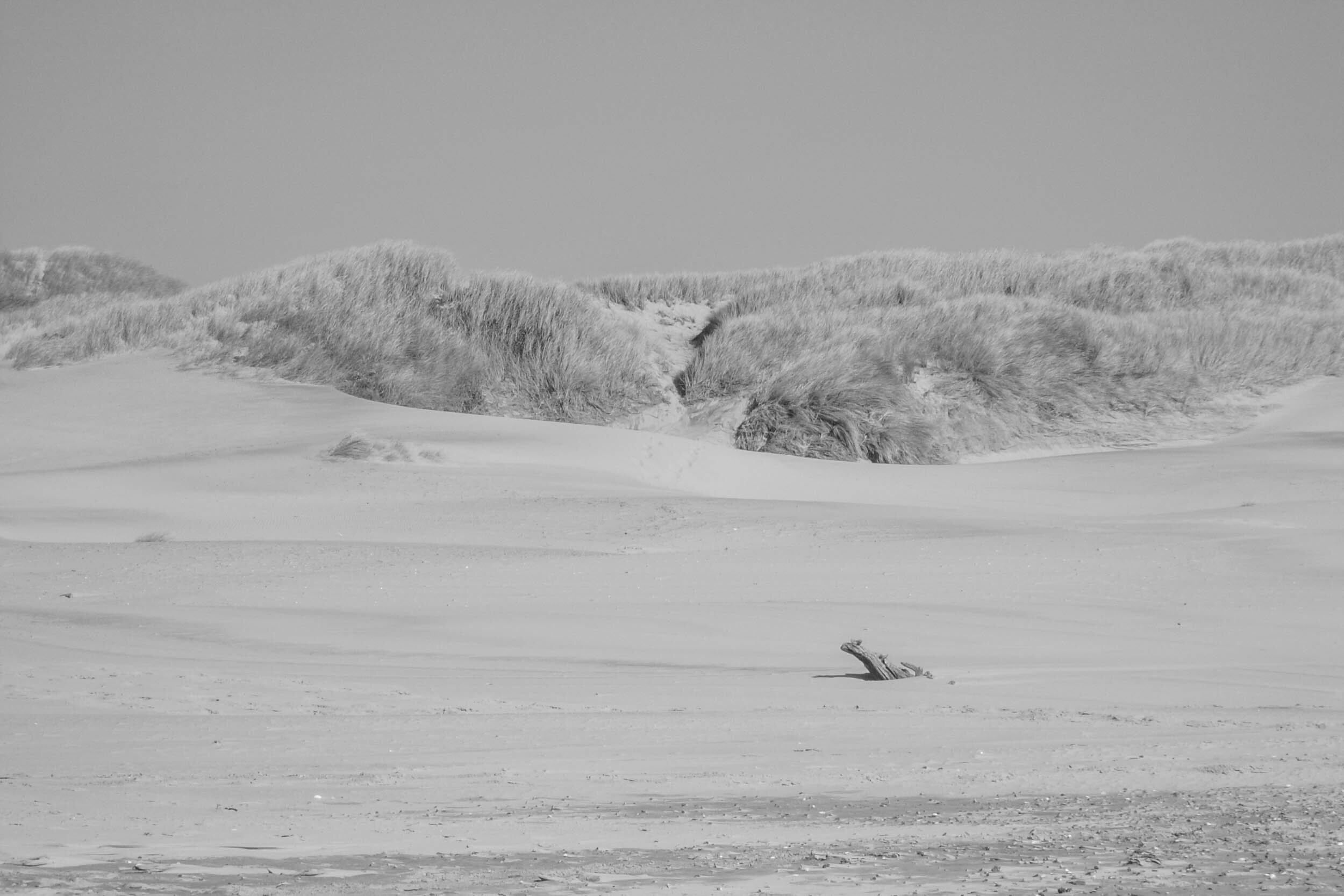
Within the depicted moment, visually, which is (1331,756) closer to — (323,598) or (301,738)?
(301,738)

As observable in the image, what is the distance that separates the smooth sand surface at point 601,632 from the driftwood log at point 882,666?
108 mm

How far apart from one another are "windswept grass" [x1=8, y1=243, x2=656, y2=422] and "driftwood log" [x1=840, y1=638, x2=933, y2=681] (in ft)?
37.4

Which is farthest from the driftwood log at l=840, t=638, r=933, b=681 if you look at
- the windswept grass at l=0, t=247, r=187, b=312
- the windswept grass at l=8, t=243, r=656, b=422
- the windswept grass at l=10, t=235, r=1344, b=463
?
the windswept grass at l=0, t=247, r=187, b=312

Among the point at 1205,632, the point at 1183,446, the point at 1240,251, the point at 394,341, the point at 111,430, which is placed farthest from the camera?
the point at 1240,251

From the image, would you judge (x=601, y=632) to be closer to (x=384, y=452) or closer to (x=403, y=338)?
(x=384, y=452)

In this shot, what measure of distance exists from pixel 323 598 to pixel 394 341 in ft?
33.0

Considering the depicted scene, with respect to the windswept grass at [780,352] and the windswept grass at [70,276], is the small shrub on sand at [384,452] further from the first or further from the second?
the windswept grass at [70,276]

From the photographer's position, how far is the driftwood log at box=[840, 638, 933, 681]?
6.41 m

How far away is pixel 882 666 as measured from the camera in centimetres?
641

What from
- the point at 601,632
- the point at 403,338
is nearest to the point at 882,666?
the point at 601,632

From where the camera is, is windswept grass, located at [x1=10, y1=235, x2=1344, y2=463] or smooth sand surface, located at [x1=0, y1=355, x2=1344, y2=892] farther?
windswept grass, located at [x1=10, y1=235, x2=1344, y2=463]

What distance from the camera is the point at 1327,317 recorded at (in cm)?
1852

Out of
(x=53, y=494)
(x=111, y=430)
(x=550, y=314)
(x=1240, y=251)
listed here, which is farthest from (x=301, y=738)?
(x=1240, y=251)

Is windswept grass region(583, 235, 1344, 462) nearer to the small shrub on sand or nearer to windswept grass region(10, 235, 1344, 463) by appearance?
windswept grass region(10, 235, 1344, 463)
